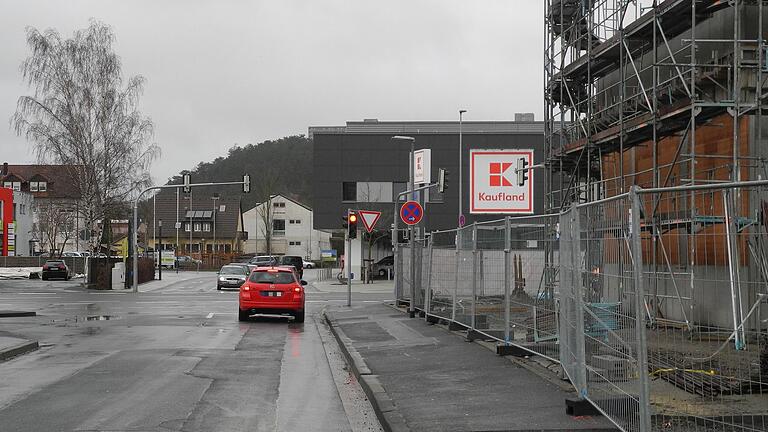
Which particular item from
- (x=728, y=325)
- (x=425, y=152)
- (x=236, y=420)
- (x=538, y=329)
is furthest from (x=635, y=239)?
(x=425, y=152)

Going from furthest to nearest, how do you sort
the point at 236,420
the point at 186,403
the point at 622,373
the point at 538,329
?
the point at 538,329 < the point at 186,403 < the point at 236,420 < the point at 622,373

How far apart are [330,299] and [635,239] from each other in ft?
101

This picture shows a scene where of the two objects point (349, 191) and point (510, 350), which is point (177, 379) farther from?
point (349, 191)

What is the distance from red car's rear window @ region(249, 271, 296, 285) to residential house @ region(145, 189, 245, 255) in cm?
9301

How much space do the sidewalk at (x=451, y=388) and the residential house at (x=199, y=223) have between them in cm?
10139

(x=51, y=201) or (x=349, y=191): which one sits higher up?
(x=51, y=201)

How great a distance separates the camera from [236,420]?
351 inches

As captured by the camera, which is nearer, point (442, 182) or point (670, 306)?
point (670, 306)

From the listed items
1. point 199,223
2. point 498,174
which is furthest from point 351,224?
point 199,223

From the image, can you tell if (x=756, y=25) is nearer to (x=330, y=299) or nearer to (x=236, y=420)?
(x=236, y=420)

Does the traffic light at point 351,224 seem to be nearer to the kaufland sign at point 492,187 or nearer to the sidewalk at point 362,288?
the kaufland sign at point 492,187

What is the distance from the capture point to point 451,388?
1039 centimetres

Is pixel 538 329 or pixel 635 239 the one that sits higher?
pixel 635 239

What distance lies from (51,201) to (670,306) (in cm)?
8975
